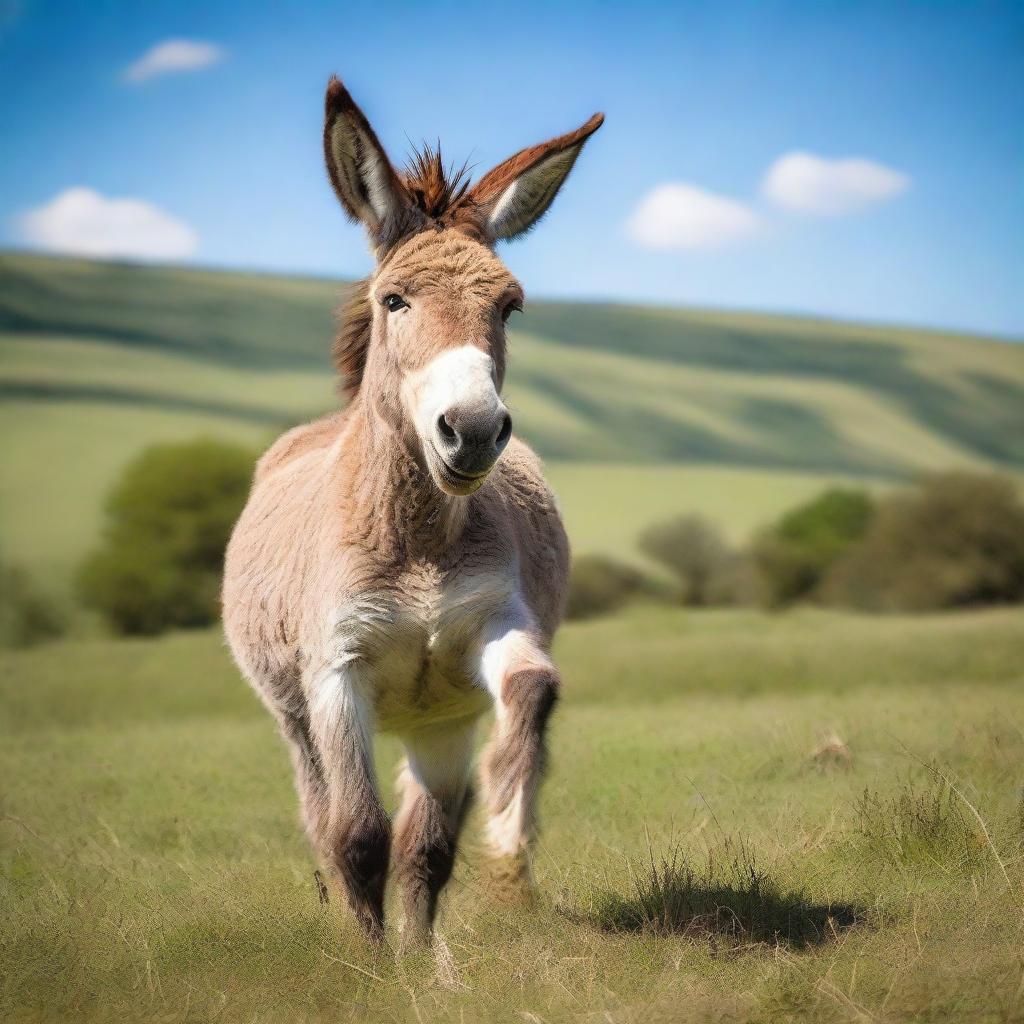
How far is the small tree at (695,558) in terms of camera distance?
126 ft

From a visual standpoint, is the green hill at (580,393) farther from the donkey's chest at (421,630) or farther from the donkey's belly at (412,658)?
the donkey's chest at (421,630)

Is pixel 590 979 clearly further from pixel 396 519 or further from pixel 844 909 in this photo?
pixel 396 519

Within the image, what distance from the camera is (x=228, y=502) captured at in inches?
1560

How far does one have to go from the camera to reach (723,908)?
523 centimetres

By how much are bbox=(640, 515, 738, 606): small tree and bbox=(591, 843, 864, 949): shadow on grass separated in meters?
32.7

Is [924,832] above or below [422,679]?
below

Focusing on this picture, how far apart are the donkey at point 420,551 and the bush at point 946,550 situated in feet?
89.9

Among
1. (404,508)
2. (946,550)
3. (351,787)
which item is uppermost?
(404,508)

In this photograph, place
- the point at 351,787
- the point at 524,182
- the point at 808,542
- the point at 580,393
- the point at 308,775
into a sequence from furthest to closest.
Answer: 1. the point at 580,393
2. the point at 808,542
3. the point at 308,775
4. the point at 524,182
5. the point at 351,787

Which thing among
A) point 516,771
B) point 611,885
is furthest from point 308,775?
point 516,771

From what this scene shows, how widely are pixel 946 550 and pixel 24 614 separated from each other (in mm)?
27528

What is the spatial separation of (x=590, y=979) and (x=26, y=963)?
2296 millimetres

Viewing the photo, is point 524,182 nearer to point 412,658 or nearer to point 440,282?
point 440,282

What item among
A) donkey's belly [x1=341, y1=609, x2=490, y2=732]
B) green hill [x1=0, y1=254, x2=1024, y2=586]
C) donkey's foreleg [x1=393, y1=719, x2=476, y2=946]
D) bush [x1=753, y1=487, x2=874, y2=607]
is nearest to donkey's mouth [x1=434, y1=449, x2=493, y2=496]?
donkey's belly [x1=341, y1=609, x2=490, y2=732]
